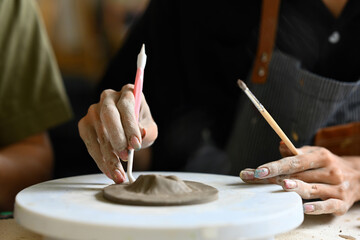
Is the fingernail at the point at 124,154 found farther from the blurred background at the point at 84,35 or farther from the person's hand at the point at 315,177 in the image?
the blurred background at the point at 84,35

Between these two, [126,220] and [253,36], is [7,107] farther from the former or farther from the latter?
[126,220]

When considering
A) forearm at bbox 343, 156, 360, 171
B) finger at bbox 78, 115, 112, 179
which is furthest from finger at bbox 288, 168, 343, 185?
finger at bbox 78, 115, 112, 179

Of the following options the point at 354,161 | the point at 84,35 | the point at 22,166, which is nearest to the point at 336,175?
the point at 354,161

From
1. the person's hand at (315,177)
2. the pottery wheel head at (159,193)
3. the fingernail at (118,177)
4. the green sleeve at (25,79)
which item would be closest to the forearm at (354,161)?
the person's hand at (315,177)

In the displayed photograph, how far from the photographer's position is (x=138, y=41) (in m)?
1.50

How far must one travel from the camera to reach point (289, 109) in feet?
4.20

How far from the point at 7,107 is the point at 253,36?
2.44 feet

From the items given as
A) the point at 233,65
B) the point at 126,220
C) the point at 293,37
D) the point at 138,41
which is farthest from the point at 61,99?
the point at 126,220

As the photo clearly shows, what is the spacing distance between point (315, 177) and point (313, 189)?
44 millimetres

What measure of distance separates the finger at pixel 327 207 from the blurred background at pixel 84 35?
1318 mm

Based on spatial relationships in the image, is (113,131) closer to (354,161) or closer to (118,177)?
(118,177)

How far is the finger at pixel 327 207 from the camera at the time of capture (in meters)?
0.84

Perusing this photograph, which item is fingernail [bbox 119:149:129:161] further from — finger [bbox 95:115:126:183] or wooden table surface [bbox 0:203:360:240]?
wooden table surface [bbox 0:203:360:240]

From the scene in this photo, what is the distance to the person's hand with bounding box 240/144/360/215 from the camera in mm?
835
